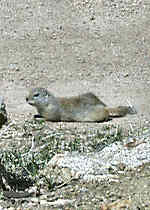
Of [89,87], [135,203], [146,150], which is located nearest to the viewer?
[135,203]

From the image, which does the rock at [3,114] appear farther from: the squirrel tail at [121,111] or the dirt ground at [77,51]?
the squirrel tail at [121,111]

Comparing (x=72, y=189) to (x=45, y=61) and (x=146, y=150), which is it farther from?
(x=45, y=61)

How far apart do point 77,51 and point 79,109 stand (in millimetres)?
4002

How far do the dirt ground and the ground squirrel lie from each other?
17 centimetres

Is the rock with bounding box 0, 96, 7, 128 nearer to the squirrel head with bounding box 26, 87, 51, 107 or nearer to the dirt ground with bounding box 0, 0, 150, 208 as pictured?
the dirt ground with bounding box 0, 0, 150, 208

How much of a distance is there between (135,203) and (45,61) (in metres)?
8.04

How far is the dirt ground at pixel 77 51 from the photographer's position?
408 inches

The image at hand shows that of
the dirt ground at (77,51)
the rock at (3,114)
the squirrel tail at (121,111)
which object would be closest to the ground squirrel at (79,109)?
the squirrel tail at (121,111)

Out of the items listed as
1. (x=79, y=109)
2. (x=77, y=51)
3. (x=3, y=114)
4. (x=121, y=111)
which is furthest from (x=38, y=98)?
(x=77, y=51)

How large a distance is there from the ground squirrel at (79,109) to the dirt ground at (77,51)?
172mm

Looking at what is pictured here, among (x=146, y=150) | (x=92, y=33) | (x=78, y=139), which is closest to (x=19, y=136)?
(x=78, y=139)

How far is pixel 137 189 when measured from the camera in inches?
180

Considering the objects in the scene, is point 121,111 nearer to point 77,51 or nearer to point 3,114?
point 3,114

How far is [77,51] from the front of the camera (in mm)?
12742
